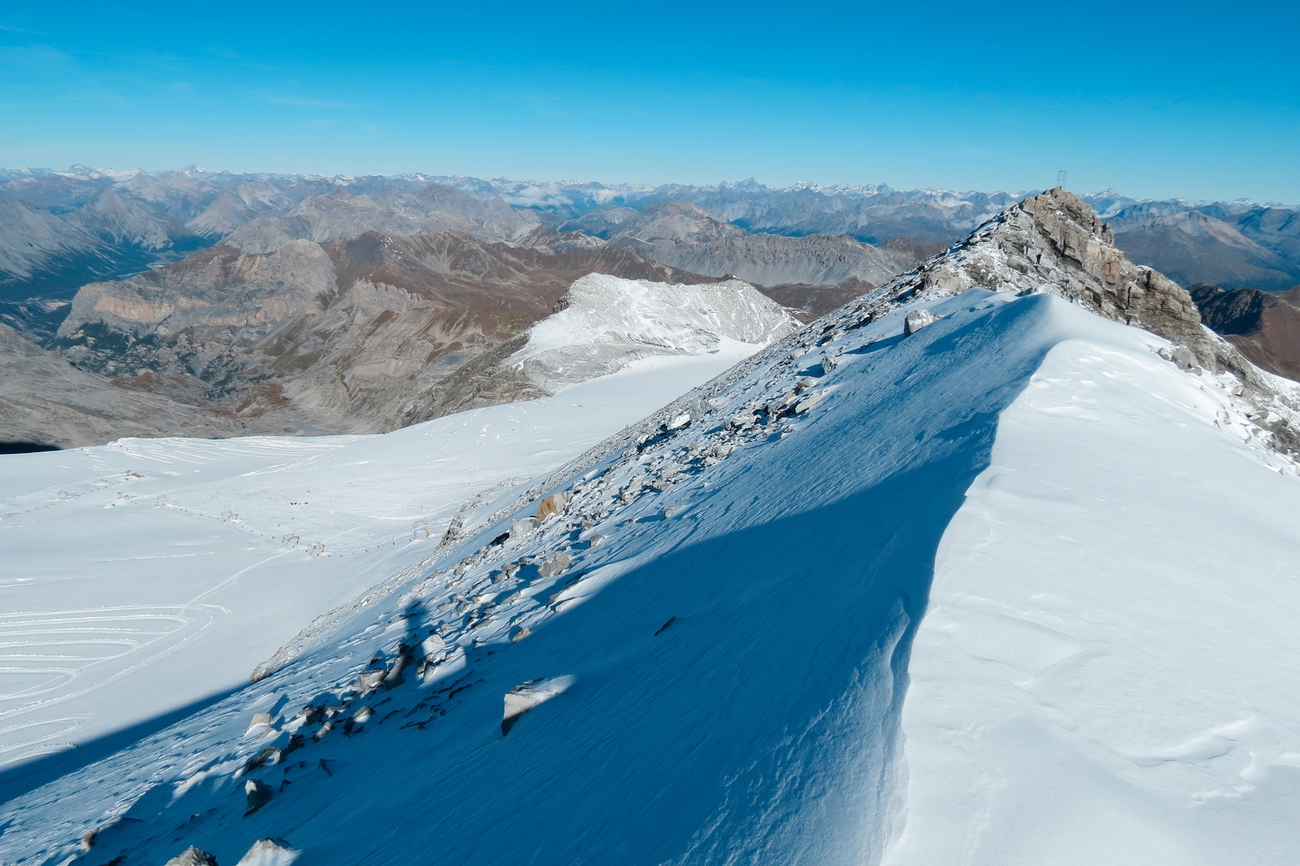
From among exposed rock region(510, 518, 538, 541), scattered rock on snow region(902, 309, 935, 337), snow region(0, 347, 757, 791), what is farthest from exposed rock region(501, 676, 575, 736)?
scattered rock on snow region(902, 309, 935, 337)

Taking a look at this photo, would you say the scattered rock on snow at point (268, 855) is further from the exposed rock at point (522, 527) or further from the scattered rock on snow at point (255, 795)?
the exposed rock at point (522, 527)

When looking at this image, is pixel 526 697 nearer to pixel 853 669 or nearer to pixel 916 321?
pixel 853 669

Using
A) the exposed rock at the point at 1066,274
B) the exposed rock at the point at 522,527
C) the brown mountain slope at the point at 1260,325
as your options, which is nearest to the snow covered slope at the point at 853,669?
the exposed rock at the point at 522,527

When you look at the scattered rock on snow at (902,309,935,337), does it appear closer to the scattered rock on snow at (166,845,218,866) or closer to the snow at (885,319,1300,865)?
the snow at (885,319,1300,865)

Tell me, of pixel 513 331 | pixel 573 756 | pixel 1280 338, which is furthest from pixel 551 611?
pixel 1280 338

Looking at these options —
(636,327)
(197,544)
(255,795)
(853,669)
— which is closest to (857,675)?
(853,669)

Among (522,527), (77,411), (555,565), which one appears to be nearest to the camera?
(555,565)

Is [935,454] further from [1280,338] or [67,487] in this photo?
[1280,338]
